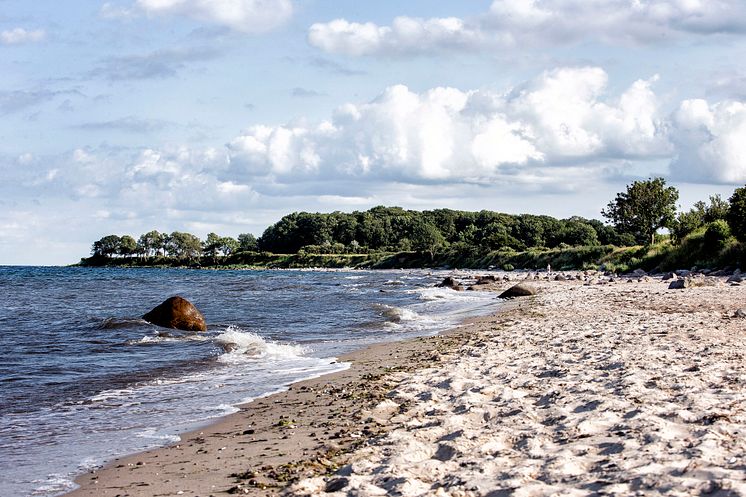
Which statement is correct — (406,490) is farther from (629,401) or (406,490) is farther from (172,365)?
(172,365)

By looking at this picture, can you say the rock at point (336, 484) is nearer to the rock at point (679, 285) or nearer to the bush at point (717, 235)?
the rock at point (679, 285)

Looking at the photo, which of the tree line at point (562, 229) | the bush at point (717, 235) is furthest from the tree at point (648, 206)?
the bush at point (717, 235)

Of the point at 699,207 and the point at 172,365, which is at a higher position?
the point at 699,207

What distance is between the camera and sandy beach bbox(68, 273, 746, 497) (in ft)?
18.1

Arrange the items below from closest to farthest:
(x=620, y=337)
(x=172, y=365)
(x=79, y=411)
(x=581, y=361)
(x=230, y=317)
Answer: (x=79, y=411) < (x=581, y=361) < (x=620, y=337) < (x=172, y=365) < (x=230, y=317)

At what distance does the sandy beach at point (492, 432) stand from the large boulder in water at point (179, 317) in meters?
11.1

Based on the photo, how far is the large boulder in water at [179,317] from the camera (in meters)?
23.0

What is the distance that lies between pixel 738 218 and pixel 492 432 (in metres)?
41.5

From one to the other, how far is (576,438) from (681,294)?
2202 cm

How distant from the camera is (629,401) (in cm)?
786

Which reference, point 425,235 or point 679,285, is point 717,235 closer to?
point 679,285

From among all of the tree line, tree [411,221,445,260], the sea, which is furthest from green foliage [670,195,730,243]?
tree [411,221,445,260]

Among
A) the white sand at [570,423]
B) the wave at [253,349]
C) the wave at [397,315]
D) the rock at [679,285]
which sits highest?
the white sand at [570,423]

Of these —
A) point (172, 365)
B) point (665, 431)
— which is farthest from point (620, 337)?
point (172, 365)
